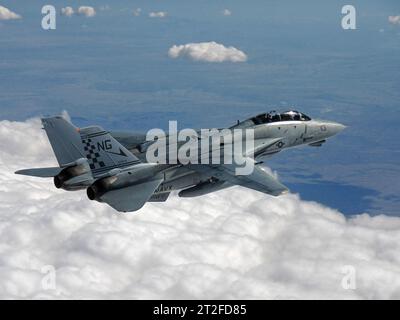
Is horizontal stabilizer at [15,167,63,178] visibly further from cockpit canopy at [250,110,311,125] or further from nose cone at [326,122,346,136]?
nose cone at [326,122,346,136]

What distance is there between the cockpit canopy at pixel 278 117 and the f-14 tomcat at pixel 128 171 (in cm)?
33

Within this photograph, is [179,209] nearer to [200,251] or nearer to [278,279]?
[200,251]

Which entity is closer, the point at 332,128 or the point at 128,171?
the point at 128,171

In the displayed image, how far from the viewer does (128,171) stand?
29328 millimetres

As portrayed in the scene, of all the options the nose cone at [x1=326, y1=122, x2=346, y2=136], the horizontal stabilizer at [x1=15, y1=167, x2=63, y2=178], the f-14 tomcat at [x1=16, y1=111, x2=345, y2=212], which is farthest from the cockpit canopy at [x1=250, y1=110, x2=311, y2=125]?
the horizontal stabilizer at [x1=15, y1=167, x2=63, y2=178]

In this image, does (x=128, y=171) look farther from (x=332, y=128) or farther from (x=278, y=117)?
(x=332, y=128)

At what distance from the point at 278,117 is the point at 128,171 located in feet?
42.4

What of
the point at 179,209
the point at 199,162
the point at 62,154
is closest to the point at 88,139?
the point at 62,154

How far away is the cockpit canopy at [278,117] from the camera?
3706 centimetres

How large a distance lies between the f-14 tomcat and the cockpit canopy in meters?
0.33

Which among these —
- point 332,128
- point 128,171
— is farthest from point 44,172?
point 332,128

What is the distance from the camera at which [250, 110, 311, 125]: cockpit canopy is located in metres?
37.1

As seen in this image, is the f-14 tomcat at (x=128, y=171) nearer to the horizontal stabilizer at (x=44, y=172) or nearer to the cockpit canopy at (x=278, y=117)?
the horizontal stabilizer at (x=44, y=172)

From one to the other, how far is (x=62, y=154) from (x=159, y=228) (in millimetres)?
102912
